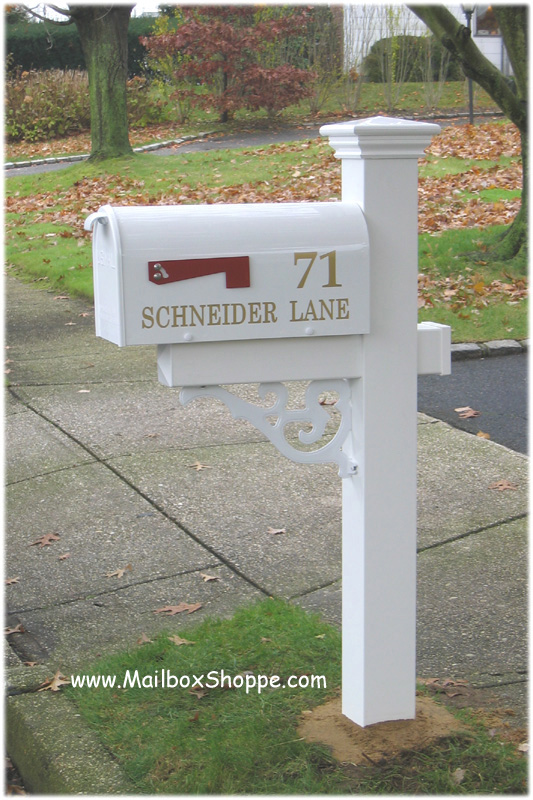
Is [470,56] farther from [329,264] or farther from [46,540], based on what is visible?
[329,264]

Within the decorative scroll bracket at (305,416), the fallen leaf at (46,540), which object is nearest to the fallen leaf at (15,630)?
the fallen leaf at (46,540)

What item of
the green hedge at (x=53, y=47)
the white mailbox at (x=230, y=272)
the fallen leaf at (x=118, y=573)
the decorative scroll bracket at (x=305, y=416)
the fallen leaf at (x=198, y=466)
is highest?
the green hedge at (x=53, y=47)

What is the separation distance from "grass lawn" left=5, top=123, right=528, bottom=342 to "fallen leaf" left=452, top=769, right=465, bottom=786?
5094mm

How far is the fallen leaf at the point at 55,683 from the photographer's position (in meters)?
3.15

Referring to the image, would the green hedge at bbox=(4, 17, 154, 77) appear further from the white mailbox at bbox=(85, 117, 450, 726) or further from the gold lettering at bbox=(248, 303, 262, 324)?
the gold lettering at bbox=(248, 303, 262, 324)

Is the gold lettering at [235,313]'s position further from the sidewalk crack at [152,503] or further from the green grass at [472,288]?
the green grass at [472,288]

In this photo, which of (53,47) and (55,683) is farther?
(53,47)

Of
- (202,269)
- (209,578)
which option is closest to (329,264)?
(202,269)

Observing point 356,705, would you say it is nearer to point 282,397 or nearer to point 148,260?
point 282,397

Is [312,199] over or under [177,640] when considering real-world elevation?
over

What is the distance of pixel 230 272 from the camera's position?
2367 millimetres


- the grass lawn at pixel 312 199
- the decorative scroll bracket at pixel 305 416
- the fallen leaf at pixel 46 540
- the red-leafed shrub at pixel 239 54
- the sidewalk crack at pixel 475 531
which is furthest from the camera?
the red-leafed shrub at pixel 239 54

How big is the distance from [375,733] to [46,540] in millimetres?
2105

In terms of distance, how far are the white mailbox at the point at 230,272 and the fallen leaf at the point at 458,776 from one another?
1226 millimetres
